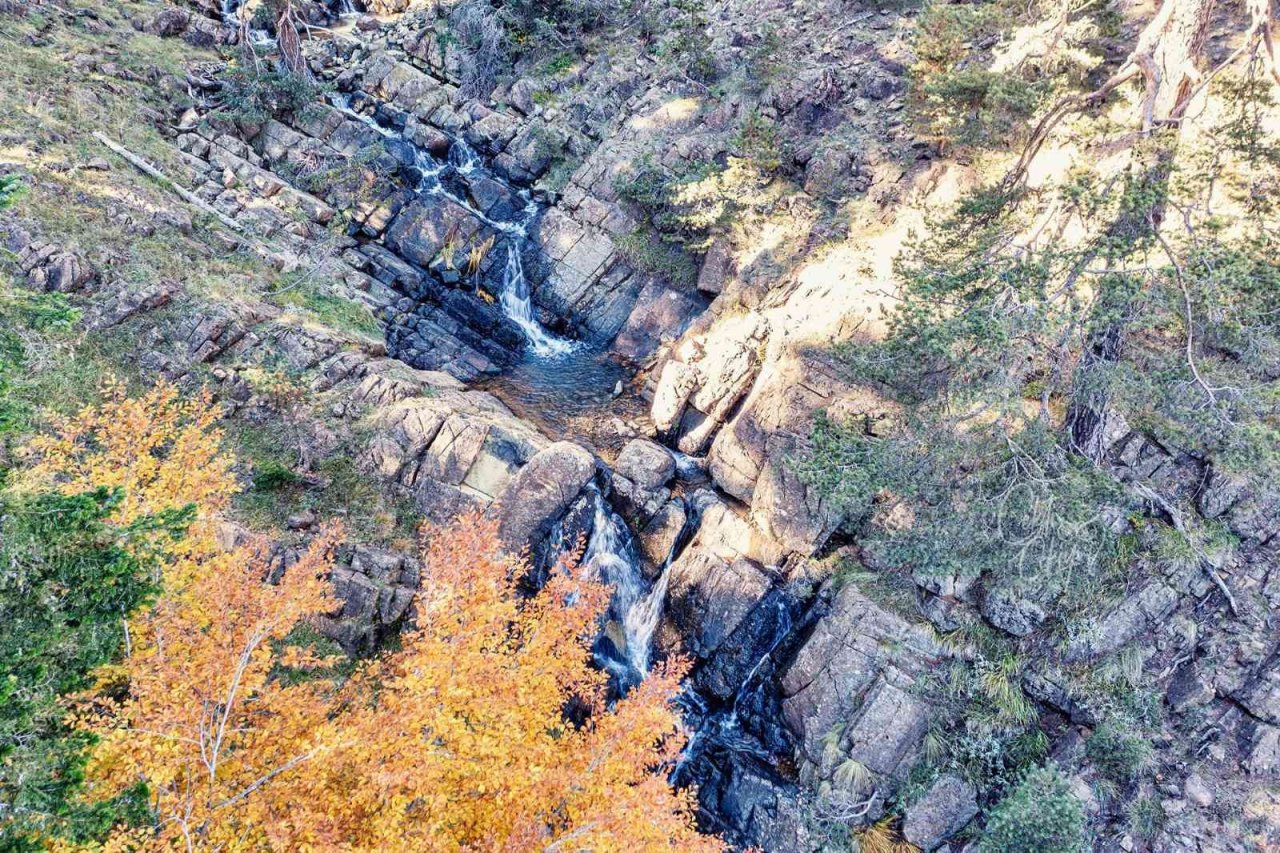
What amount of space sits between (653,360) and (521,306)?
250 inches

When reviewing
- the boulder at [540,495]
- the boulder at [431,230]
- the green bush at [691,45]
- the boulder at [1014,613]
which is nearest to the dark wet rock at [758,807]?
the boulder at [1014,613]

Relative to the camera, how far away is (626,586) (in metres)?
18.5

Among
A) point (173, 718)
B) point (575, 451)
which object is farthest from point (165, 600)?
point (575, 451)

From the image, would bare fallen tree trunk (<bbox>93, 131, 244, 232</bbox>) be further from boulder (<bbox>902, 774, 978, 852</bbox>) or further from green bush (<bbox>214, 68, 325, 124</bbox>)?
boulder (<bbox>902, 774, 978, 852</bbox>)

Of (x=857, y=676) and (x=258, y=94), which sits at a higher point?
(x=258, y=94)

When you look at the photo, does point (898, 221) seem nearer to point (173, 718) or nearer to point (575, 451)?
point (575, 451)

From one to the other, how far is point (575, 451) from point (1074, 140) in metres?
15.9

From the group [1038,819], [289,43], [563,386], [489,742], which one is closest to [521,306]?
[563,386]

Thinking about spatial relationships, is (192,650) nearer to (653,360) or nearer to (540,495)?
(540,495)

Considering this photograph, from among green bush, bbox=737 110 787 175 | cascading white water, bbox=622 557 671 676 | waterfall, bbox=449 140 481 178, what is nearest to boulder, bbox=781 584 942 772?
cascading white water, bbox=622 557 671 676

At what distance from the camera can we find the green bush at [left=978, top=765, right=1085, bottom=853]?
1288 cm

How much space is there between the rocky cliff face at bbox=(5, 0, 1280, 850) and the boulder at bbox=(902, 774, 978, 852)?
0.17ft

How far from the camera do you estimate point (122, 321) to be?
1970 cm

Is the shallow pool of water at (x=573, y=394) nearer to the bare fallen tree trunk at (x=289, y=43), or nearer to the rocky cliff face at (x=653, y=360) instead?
the rocky cliff face at (x=653, y=360)
